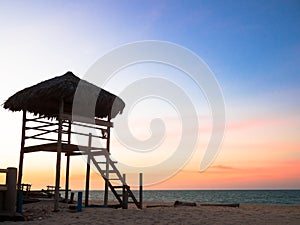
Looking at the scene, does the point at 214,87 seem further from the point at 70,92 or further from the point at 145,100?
the point at 70,92

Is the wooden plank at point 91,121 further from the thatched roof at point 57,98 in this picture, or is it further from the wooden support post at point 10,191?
the wooden support post at point 10,191

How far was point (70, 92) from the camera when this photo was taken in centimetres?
1305

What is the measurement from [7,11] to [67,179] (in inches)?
299

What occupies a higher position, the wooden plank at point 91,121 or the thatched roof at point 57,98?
the thatched roof at point 57,98

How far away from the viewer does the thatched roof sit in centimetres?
1306

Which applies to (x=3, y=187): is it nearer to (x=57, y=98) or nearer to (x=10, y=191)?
(x=10, y=191)

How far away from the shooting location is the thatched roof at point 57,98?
42.9 feet

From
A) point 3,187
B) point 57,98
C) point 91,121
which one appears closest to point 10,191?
point 3,187

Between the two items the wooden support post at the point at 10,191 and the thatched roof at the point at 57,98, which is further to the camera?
the thatched roof at the point at 57,98

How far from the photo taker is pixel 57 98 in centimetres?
1324

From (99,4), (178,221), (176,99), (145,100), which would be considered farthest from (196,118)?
(178,221)

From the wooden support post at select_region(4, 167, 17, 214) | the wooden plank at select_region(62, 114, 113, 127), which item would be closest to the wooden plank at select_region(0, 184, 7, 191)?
the wooden support post at select_region(4, 167, 17, 214)

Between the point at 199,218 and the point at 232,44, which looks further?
the point at 232,44

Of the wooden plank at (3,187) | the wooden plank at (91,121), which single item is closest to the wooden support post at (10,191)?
the wooden plank at (3,187)
